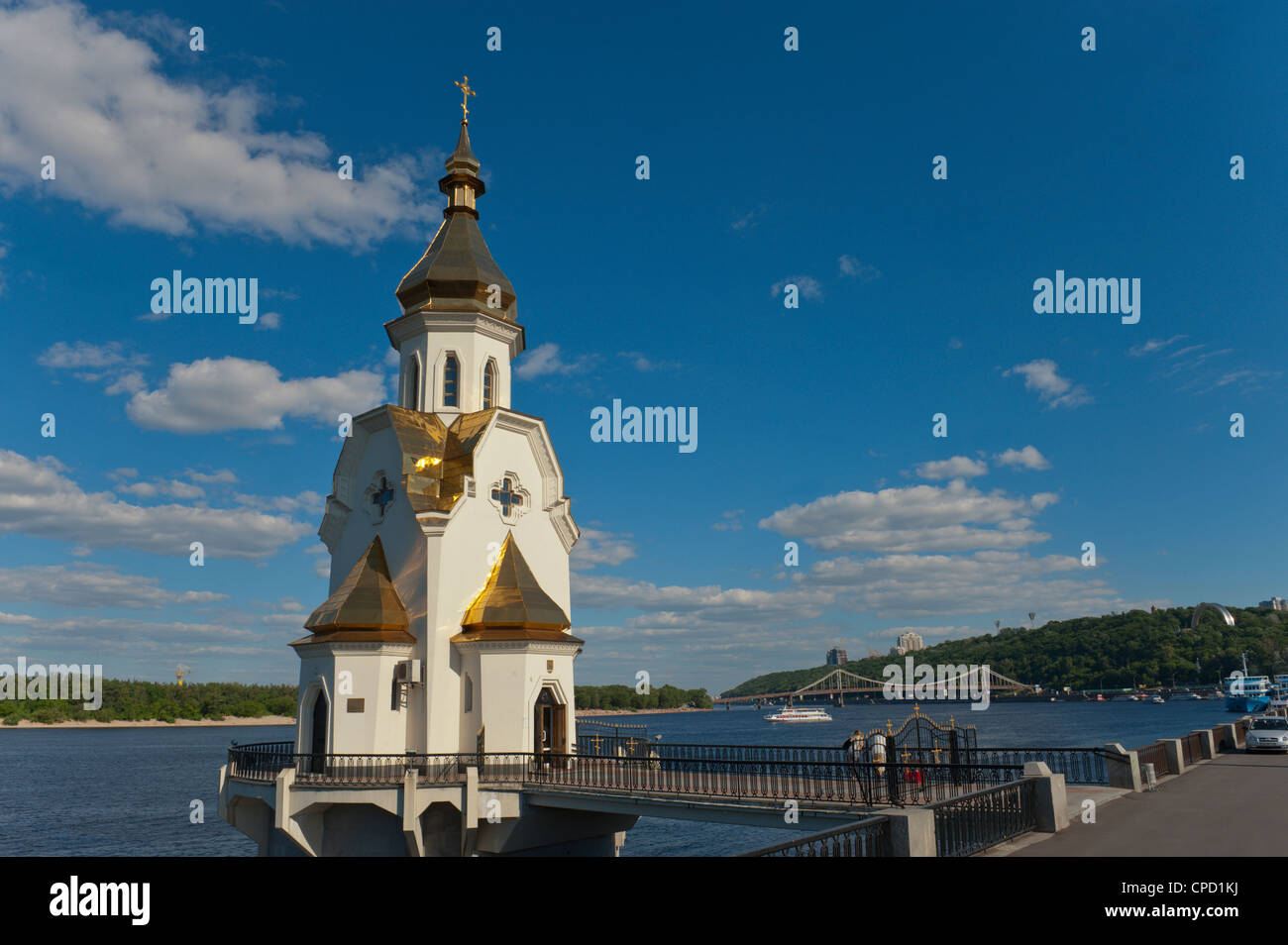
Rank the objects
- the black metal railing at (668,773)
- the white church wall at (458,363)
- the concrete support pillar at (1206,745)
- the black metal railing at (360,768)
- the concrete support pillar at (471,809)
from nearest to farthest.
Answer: the black metal railing at (668,773) → the concrete support pillar at (471,809) → the black metal railing at (360,768) → the concrete support pillar at (1206,745) → the white church wall at (458,363)

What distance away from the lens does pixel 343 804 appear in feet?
70.0

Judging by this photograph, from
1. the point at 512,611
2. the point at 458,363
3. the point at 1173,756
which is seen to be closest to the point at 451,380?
the point at 458,363

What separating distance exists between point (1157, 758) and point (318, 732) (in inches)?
842

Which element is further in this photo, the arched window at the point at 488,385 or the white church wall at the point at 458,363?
the arched window at the point at 488,385

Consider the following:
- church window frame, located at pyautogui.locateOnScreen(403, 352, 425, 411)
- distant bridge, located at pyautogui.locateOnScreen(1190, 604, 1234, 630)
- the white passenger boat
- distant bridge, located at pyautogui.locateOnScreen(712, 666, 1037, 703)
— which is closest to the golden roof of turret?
church window frame, located at pyautogui.locateOnScreen(403, 352, 425, 411)

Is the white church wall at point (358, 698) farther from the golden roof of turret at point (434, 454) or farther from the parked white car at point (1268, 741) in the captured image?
the parked white car at point (1268, 741)

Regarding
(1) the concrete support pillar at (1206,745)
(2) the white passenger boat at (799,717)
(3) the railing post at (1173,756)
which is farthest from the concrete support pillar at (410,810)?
(2) the white passenger boat at (799,717)

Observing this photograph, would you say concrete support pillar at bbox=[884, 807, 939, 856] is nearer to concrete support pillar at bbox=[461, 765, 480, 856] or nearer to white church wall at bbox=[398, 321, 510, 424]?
concrete support pillar at bbox=[461, 765, 480, 856]

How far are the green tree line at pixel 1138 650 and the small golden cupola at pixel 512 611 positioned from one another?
5565 inches

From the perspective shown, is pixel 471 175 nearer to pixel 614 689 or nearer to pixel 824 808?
pixel 824 808

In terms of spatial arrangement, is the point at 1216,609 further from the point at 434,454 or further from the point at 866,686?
the point at 434,454

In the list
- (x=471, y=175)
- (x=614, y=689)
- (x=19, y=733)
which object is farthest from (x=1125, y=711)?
(x=19, y=733)

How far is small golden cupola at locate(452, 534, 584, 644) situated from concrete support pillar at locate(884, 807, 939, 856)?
45.1 feet

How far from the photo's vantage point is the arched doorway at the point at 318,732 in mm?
21719
